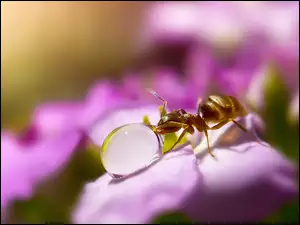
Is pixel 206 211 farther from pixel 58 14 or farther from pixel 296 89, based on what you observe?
pixel 58 14

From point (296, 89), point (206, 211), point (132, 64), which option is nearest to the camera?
point (206, 211)

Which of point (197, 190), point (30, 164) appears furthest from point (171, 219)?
point (30, 164)

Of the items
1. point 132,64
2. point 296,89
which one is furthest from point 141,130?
point 132,64

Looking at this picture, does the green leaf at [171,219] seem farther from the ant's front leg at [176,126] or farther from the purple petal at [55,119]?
the purple petal at [55,119]

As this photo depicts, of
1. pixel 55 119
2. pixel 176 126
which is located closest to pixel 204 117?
pixel 176 126

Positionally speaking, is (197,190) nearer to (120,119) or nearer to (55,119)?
(120,119)

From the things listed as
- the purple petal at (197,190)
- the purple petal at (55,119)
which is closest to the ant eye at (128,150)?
the purple petal at (197,190)

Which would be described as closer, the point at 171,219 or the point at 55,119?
the point at 171,219
